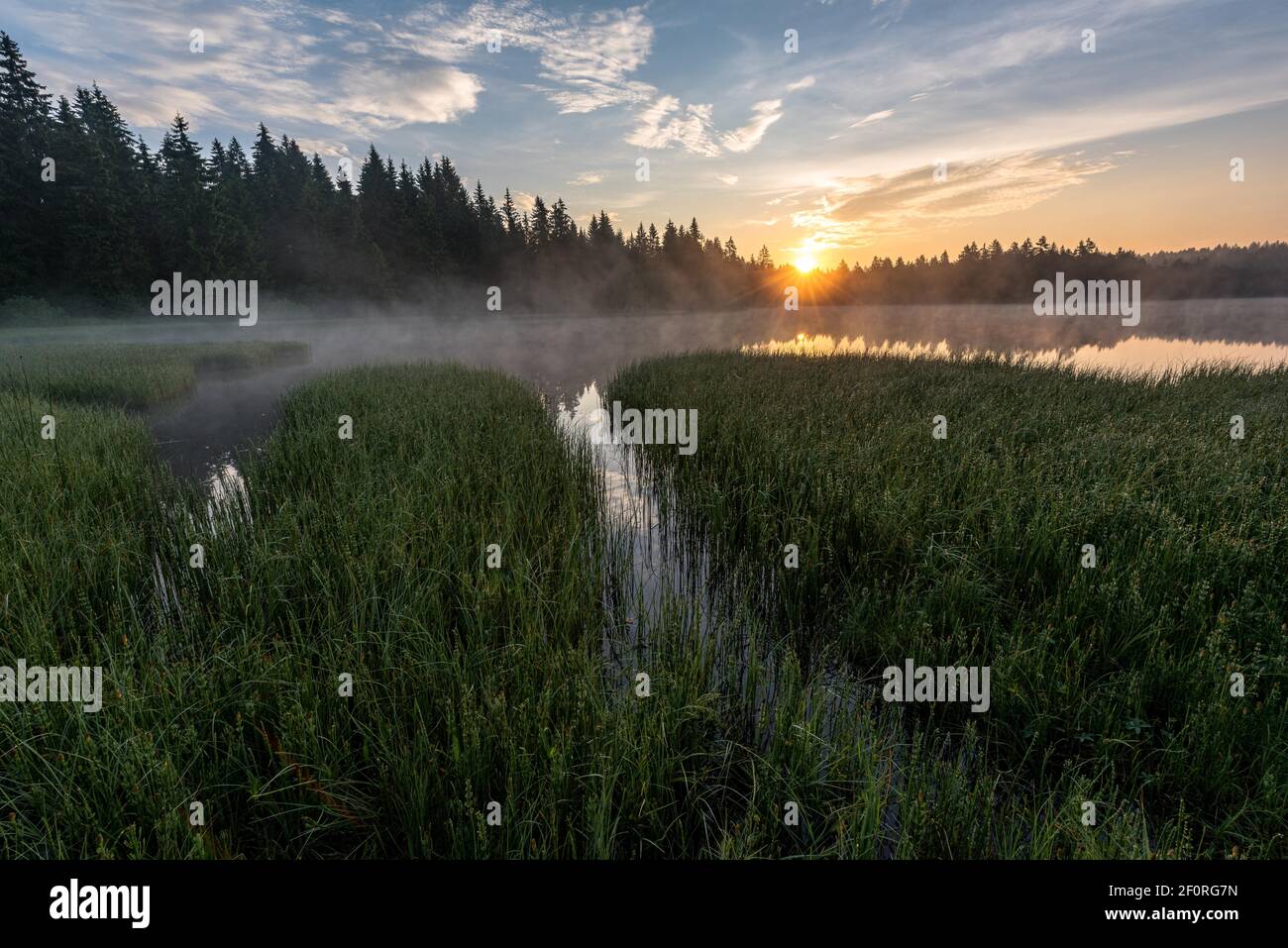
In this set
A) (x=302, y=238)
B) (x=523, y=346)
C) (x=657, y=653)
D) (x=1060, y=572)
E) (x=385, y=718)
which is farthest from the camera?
(x=302, y=238)

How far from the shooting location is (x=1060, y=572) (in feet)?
17.5

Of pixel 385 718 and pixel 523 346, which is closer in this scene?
pixel 385 718

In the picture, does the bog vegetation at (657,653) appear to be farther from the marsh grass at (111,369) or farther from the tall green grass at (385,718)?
the marsh grass at (111,369)

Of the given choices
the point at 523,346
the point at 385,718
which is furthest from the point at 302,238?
the point at 385,718

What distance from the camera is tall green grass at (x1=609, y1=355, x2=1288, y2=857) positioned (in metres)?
3.43

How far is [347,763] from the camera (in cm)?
337

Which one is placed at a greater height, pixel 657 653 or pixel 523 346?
pixel 523 346

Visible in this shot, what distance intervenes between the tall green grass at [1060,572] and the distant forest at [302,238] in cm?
6237

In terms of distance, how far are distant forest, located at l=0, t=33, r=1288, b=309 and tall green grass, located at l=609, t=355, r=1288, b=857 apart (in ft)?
205

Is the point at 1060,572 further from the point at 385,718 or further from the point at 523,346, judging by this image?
the point at 523,346

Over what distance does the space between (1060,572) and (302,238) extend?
77103mm

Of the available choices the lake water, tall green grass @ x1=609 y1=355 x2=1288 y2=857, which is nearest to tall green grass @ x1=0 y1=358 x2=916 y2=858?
tall green grass @ x1=609 y1=355 x2=1288 y2=857
